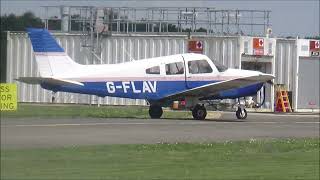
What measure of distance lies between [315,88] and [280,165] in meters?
42.1

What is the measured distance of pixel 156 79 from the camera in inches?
1242

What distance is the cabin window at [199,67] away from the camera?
31781mm

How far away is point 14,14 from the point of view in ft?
24.0

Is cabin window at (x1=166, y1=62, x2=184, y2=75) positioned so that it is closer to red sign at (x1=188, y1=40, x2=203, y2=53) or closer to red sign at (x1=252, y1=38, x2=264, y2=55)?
red sign at (x1=188, y1=40, x2=203, y2=53)

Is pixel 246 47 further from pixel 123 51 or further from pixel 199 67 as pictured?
pixel 199 67

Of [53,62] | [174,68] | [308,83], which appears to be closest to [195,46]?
[308,83]

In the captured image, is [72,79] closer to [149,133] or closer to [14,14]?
[149,133]

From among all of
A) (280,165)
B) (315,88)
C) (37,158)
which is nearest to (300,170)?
(280,165)

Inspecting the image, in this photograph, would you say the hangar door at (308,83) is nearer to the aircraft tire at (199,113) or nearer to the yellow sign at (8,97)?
the aircraft tire at (199,113)

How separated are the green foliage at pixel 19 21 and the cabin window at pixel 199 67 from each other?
24.1 meters

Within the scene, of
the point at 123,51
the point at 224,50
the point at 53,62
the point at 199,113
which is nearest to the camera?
the point at 53,62

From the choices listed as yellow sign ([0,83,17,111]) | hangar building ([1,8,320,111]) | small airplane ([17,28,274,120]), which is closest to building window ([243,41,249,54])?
hangar building ([1,8,320,111])

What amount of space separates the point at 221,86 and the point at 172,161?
19456 millimetres

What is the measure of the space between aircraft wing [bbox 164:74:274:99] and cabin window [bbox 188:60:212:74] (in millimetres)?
694
